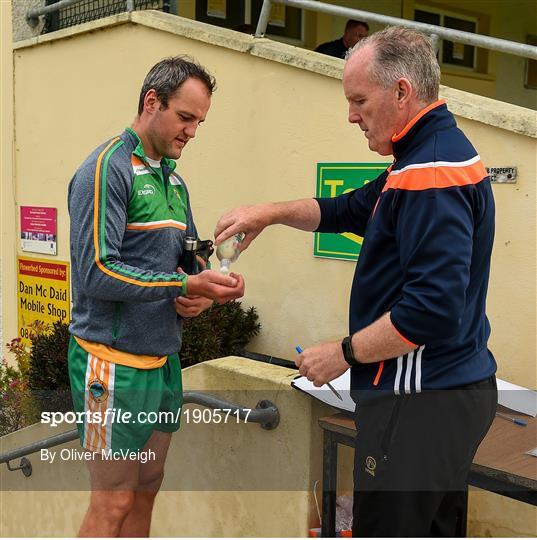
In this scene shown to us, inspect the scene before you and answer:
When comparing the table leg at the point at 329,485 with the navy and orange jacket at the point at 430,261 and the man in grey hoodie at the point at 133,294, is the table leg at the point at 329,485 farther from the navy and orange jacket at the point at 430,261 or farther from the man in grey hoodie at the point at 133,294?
the navy and orange jacket at the point at 430,261

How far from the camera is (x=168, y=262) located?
281 centimetres

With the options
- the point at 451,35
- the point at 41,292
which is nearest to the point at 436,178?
the point at 451,35

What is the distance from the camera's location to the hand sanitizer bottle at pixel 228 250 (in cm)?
281

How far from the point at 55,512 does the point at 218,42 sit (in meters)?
3.34

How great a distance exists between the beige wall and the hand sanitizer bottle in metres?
1.64

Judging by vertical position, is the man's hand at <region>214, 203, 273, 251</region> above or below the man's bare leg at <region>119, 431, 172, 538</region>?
above

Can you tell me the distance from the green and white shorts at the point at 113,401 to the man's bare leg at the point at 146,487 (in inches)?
4.7

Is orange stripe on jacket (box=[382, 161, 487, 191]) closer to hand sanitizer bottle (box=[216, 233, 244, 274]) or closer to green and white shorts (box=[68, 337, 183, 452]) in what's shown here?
hand sanitizer bottle (box=[216, 233, 244, 274])

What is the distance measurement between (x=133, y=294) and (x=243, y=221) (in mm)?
493

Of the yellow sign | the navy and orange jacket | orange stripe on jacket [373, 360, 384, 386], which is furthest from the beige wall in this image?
orange stripe on jacket [373, 360, 384, 386]

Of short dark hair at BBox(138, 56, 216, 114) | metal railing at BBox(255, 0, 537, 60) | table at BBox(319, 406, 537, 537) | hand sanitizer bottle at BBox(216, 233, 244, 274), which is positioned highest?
metal railing at BBox(255, 0, 537, 60)

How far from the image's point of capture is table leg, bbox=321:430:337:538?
3.33 metres

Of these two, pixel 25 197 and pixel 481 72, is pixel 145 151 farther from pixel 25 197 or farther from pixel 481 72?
pixel 481 72

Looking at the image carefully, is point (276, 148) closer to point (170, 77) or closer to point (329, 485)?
point (170, 77)
